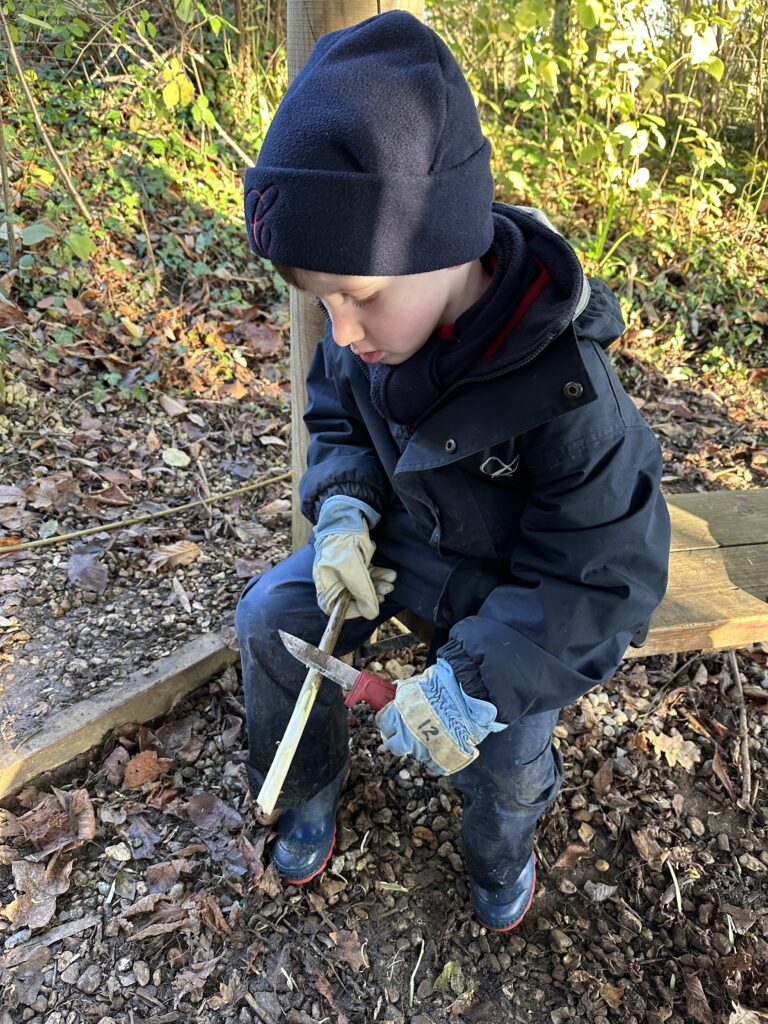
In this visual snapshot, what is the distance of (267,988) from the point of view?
1689 mm

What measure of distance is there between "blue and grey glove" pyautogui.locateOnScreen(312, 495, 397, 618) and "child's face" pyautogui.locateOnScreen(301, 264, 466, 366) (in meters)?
0.48

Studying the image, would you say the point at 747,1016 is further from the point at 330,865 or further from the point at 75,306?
the point at 75,306

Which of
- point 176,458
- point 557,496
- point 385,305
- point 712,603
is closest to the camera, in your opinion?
point 385,305

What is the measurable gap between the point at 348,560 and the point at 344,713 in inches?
17.2

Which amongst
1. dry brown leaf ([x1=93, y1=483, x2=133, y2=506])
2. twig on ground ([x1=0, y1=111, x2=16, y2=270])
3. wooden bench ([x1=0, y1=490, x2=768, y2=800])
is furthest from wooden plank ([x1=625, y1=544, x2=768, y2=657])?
twig on ground ([x1=0, y1=111, x2=16, y2=270])

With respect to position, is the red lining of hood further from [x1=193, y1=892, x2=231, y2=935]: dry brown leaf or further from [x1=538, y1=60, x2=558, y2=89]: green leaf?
[x1=538, y1=60, x2=558, y2=89]: green leaf

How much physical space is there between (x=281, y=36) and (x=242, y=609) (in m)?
4.39

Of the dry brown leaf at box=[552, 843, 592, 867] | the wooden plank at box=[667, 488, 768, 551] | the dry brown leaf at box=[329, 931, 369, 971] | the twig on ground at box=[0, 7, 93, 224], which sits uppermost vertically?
the twig on ground at box=[0, 7, 93, 224]

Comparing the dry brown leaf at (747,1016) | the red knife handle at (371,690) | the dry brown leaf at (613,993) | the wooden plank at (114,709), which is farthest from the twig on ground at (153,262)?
the dry brown leaf at (747,1016)

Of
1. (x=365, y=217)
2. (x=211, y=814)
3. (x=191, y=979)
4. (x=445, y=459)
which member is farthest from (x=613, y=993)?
(x=365, y=217)

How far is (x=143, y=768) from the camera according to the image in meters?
2.01

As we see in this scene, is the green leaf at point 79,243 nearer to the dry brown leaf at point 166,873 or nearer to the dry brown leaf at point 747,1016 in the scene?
the dry brown leaf at point 166,873

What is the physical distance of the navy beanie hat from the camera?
1.14m

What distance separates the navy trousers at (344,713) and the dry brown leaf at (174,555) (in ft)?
2.38
